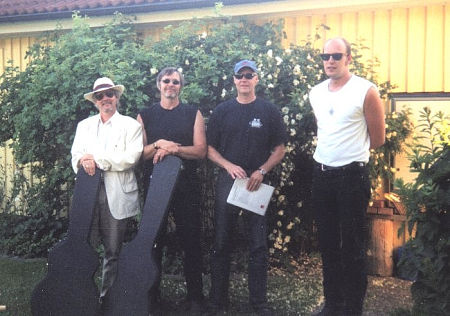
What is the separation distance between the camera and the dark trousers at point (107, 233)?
5.08 meters

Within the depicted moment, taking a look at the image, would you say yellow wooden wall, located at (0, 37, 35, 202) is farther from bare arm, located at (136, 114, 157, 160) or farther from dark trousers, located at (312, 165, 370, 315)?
dark trousers, located at (312, 165, 370, 315)

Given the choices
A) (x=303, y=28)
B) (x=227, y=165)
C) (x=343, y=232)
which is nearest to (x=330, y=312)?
(x=343, y=232)

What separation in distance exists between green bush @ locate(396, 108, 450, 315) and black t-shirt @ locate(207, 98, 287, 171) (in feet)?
4.25

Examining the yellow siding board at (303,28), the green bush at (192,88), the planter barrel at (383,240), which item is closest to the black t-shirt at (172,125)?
the green bush at (192,88)

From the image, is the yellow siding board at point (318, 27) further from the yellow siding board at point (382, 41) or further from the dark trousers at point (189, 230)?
the dark trousers at point (189, 230)

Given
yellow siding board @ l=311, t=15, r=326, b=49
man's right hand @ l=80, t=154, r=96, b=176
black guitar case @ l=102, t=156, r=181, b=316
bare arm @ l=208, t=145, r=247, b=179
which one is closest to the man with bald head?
bare arm @ l=208, t=145, r=247, b=179

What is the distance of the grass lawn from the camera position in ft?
18.1

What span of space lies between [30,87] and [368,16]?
14.1ft

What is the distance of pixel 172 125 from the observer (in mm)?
5121

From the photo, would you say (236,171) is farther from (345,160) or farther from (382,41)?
(382,41)

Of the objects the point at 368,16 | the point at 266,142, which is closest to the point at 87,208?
the point at 266,142

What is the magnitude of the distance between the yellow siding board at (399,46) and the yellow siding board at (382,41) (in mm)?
66

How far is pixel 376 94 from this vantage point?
4590 mm

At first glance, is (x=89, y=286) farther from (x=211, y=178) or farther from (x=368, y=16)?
(x=368, y=16)
